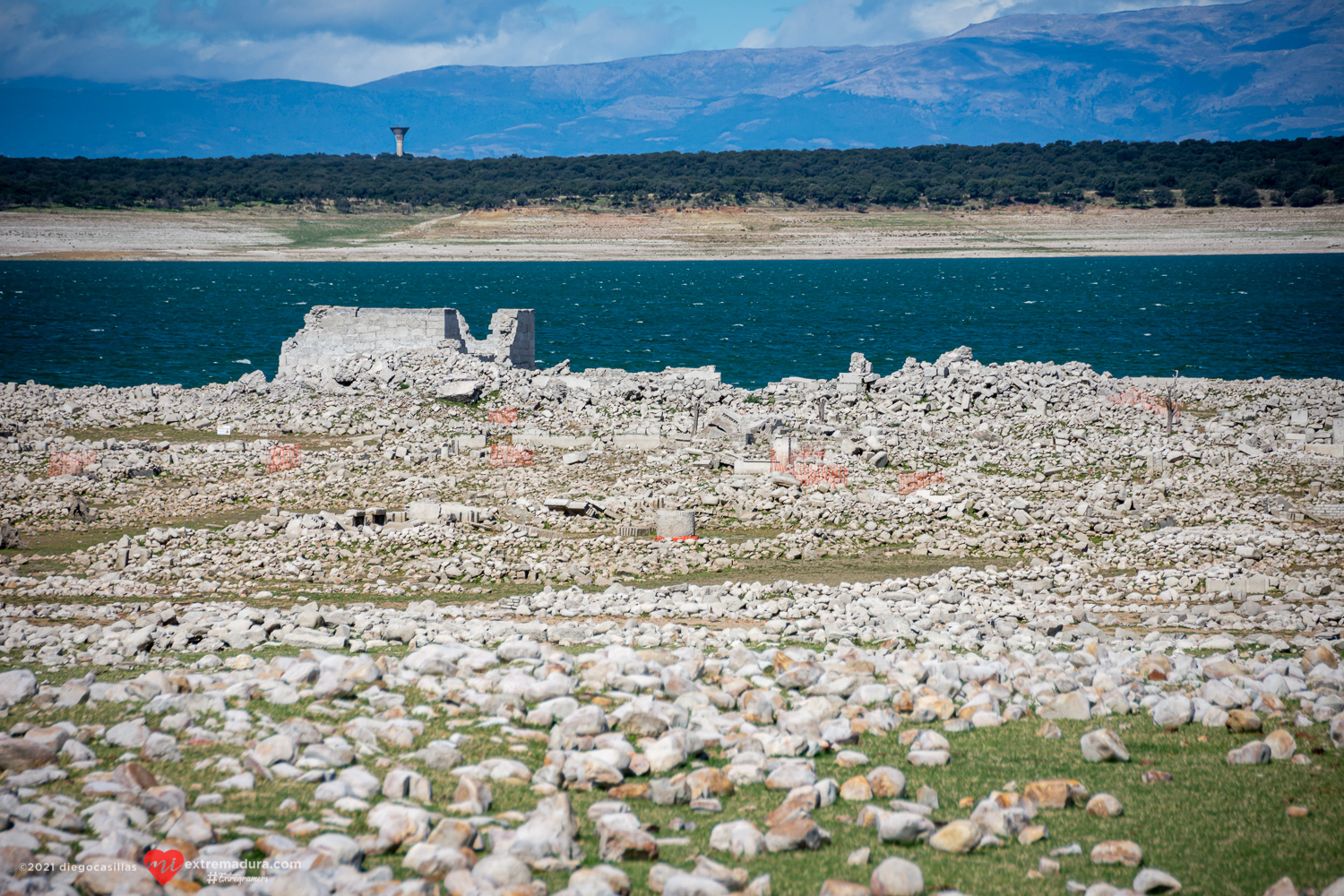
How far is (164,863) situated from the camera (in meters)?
4.96

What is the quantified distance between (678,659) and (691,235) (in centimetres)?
11626

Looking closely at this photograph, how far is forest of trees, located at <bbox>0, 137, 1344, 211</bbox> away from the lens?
132125 mm

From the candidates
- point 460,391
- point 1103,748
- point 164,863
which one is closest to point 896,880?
point 1103,748

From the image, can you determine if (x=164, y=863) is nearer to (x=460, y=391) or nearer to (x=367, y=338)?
(x=460, y=391)

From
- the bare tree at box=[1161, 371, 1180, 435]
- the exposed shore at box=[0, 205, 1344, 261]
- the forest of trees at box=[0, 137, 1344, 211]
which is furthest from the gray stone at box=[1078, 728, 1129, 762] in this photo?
the forest of trees at box=[0, 137, 1344, 211]

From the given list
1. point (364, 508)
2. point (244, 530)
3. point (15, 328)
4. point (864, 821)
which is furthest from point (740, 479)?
point (15, 328)

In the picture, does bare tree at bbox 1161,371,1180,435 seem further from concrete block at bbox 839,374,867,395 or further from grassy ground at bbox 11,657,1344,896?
grassy ground at bbox 11,657,1344,896

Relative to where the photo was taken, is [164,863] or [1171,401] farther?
[1171,401]

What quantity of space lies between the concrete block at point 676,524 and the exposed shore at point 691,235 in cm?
9792

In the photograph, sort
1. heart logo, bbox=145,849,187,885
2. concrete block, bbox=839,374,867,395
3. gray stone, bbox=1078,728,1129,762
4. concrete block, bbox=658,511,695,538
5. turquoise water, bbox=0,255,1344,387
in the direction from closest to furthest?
heart logo, bbox=145,849,187,885, gray stone, bbox=1078,728,1129,762, concrete block, bbox=658,511,695,538, concrete block, bbox=839,374,867,395, turquoise water, bbox=0,255,1344,387

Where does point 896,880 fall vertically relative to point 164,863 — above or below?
below

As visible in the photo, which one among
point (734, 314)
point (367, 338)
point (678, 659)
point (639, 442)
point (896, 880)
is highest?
point (367, 338)

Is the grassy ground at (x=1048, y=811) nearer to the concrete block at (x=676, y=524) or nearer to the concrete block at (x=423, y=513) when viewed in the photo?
the concrete block at (x=676, y=524)

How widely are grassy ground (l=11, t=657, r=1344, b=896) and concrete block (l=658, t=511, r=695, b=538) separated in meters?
8.55
